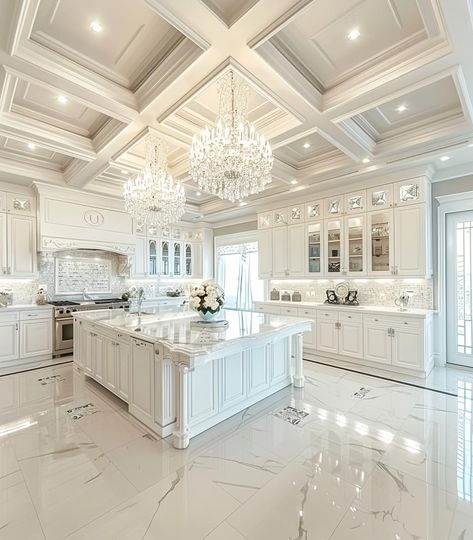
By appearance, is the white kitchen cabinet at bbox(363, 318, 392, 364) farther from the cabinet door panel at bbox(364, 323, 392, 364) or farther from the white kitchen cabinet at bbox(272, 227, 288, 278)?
the white kitchen cabinet at bbox(272, 227, 288, 278)

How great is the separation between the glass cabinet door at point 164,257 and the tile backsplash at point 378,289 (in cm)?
321

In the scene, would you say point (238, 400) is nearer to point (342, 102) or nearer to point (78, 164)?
point (342, 102)

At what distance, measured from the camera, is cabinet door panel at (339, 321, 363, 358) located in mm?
4512

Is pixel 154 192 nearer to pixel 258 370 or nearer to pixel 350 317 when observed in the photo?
pixel 258 370

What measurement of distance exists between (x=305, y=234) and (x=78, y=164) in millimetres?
4050

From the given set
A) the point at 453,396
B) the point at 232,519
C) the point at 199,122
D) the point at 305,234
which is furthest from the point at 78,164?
the point at 453,396

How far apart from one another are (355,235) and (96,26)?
431 cm

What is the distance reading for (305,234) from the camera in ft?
18.1

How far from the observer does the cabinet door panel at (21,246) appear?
481 centimetres

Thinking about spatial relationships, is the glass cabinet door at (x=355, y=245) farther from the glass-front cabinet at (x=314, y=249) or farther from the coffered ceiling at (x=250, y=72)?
the coffered ceiling at (x=250, y=72)

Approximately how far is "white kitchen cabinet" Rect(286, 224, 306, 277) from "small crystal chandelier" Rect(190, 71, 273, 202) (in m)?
2.80

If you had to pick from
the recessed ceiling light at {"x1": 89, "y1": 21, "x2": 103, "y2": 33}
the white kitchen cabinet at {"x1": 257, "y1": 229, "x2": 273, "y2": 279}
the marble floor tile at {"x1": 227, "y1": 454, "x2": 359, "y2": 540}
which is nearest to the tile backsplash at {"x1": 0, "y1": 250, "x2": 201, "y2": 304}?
the white kitchen cabinet at {"x1": 257, "y1": 229, "x2": 273, "y2": 279}

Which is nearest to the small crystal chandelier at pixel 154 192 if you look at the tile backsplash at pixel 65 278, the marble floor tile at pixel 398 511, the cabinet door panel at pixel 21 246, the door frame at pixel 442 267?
the tile backsplash at pixel 65 278

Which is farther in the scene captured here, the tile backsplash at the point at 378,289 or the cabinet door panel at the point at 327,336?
the cabinet door panel at the point at 327,336
